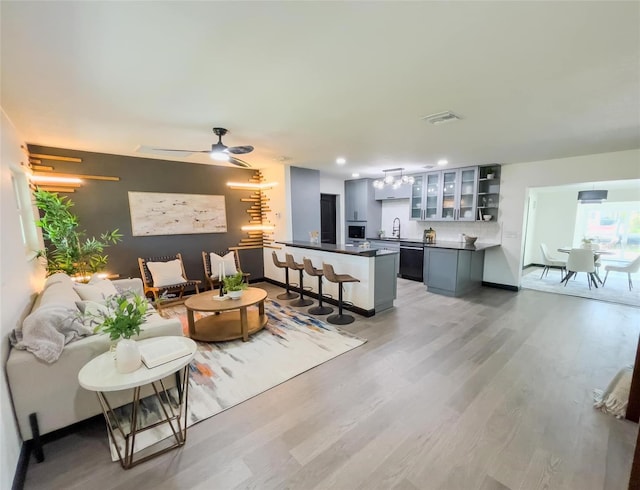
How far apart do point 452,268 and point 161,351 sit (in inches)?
194

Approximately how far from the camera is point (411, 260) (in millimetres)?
6379

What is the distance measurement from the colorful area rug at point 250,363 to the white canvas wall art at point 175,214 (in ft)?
6.76

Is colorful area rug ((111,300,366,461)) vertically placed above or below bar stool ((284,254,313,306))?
below

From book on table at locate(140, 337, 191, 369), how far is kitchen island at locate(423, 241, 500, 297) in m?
4.79

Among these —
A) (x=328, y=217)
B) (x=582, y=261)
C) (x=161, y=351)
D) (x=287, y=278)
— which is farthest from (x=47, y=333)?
(x=582, y=261)

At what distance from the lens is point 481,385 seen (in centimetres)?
250

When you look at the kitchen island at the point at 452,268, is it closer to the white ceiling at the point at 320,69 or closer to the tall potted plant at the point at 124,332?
the white ceiling at the point at 320,69

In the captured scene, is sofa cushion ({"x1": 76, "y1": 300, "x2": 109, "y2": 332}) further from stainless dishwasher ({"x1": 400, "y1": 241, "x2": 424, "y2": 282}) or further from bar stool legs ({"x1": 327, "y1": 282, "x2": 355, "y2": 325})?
stainless dishwasher ({"x1": 400, "y1": 241, "x2": 424, "y2": 282})

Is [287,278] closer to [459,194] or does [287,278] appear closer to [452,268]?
[452,268]

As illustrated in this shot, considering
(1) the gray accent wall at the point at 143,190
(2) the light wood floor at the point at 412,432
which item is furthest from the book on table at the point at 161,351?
(1) the gray accent wall at the point at 143,190

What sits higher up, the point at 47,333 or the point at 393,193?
the point at 393,193

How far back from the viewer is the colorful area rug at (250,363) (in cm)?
222

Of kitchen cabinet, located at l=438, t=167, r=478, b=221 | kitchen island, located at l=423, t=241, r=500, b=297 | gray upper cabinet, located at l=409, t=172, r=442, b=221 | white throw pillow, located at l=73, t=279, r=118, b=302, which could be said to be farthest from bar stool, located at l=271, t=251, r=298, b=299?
kitchen cabinet, located at l=438, t=167, r=478, b=221

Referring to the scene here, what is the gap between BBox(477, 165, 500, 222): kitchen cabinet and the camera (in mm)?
5555
